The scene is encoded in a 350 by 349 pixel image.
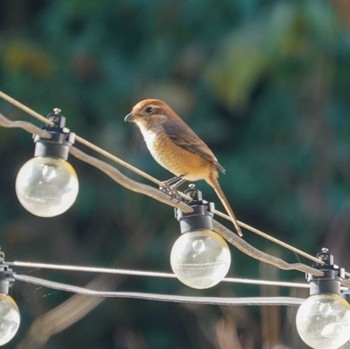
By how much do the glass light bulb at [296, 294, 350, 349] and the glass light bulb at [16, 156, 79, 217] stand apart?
98 centimetres

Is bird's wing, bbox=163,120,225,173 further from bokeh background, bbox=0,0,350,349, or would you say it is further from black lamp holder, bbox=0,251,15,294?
bokeh background, bbox=0,0,350,349

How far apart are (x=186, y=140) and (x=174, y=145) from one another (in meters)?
0.06

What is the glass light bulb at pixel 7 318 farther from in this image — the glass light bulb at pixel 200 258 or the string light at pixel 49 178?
the glass light bulb at pixel 200 258

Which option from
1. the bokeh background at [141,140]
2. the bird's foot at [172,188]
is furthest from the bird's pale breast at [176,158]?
the bokeh background at [141,140]

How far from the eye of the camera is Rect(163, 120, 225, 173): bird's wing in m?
5.92

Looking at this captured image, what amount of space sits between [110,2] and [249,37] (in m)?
1.69

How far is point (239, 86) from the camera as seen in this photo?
35.2 ft

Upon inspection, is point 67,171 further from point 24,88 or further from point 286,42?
point 24,88

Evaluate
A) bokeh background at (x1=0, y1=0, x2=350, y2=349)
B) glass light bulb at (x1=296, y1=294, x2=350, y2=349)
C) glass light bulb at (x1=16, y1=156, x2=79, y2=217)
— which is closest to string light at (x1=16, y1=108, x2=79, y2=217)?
glass light bulb at (x1=16, y1=156, x2=79, y2=217)

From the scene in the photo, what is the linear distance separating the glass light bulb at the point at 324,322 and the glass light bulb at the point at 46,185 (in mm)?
982

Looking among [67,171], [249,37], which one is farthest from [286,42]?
[67,171]

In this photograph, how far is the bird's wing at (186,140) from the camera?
592cm

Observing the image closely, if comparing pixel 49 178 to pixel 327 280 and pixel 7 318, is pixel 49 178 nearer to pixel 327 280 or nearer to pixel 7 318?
pixel 7 318

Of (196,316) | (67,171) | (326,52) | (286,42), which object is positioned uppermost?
(326,52)
